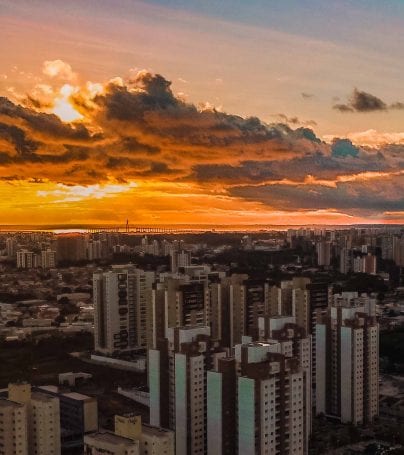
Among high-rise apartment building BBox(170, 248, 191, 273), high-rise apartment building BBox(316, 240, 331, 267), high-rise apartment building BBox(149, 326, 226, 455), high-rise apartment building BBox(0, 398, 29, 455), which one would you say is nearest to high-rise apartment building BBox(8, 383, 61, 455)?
high-rise apartment building BBox(0, 398, 29, 455)

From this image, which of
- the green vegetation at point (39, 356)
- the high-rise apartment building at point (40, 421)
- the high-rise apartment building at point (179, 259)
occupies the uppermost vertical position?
the high-rise apartment building at point (179, 259)

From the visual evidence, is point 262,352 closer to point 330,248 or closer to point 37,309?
point 37,309

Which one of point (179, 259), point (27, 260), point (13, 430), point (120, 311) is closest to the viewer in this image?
point (13, 430)

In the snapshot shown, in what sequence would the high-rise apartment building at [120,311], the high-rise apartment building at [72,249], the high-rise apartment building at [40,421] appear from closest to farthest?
the high-rise apartment building at [40,421]
the high-rise apartment building at [120,311]
the high-rise apartment building at [72,249]

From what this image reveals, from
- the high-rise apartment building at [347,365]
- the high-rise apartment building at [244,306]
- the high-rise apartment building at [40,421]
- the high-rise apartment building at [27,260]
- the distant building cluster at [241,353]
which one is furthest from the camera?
the high-rise apartment building at [27,260]

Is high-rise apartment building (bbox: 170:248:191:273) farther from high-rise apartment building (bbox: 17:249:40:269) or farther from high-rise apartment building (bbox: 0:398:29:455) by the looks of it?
high-rise apartment building (bbox: 0:398:29:455)

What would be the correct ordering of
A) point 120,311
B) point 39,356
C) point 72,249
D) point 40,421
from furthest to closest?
point 72,249
point 120,311
point 39,356
point 40,421

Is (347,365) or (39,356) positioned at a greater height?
(347,365)

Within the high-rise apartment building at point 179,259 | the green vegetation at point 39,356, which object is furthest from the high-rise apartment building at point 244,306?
the high-rise apartment building at point 179,259

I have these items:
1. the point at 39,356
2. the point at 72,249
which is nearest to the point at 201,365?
the point at 39,356

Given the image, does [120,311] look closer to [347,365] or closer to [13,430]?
[347,365]

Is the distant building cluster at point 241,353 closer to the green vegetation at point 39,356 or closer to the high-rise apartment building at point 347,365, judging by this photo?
the high-rise apartment building at point 347,365

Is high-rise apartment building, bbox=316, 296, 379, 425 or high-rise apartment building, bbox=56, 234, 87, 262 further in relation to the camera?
high-rise apartment building, bbox=56, 234, 87, 262
